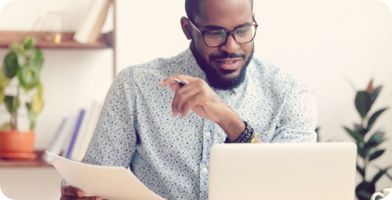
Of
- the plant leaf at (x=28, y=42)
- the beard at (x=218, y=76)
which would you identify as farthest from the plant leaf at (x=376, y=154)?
the plant leaf at (x=28, y=42)

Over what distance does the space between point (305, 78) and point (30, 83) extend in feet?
3.09

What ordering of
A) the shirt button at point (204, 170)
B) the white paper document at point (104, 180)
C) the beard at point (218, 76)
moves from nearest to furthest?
the white paper document at point (104, 180)
the shirt button at point (204, 170)
the beard at point (218, 76)

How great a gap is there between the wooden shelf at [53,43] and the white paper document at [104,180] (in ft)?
3.53

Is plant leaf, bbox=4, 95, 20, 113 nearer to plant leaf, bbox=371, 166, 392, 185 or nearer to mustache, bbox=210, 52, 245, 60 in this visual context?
mustache, bbox=210, 52, 245, 60

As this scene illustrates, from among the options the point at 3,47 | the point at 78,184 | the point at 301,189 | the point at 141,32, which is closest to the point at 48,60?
the point at 3,47

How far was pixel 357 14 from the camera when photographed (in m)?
2.76

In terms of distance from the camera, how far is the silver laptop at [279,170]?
4.04 feet

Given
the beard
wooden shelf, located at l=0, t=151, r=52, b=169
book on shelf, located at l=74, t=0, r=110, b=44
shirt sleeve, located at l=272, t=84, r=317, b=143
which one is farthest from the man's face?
wooden shelf, located at l=0, t=151, r=52, b=169

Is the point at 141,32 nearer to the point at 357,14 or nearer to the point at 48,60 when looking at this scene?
the point at 48,60

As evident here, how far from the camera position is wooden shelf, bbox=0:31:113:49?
2514 millimetres

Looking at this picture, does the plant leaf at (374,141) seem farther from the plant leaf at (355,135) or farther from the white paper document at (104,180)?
the white paper document at (104,180)

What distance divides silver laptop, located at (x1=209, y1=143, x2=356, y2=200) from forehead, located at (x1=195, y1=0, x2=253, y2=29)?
52 cm

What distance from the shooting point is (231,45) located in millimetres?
1695

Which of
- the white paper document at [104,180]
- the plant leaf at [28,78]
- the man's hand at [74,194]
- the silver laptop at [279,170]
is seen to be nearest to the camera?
the silver laptop at [279,170]
